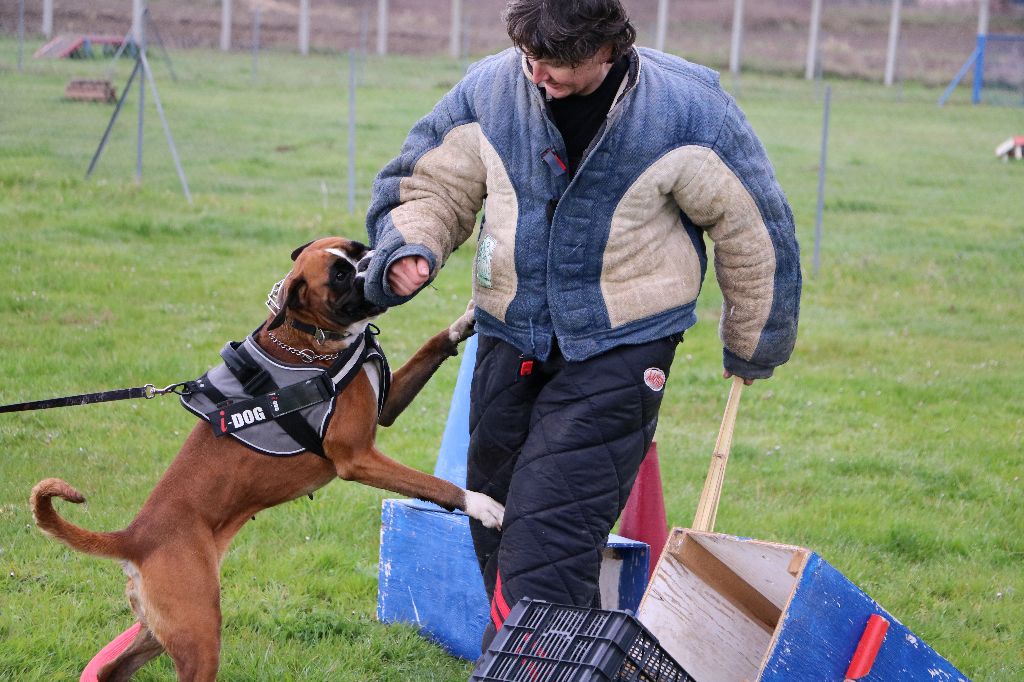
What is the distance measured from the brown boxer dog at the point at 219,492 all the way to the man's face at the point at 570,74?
0.95 m

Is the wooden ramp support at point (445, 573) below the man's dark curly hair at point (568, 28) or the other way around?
below

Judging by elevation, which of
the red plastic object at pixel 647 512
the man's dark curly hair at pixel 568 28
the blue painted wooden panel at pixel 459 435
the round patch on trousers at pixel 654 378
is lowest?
the red plastic object at pixel 647 512

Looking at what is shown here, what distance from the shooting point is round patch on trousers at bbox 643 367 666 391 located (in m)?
3.16

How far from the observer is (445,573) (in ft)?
13.7

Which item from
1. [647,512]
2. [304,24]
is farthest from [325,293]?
[304,24]

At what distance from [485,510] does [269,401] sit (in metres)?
0.78

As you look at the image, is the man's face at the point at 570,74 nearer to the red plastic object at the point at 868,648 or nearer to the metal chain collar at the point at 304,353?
the metal chain collar at the point at 304,353

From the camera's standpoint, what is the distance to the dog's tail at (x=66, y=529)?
3.31 meters

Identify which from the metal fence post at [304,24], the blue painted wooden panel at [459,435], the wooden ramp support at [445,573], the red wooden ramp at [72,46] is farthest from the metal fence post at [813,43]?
the wooden ramp support at [445,573]

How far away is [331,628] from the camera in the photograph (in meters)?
4.21

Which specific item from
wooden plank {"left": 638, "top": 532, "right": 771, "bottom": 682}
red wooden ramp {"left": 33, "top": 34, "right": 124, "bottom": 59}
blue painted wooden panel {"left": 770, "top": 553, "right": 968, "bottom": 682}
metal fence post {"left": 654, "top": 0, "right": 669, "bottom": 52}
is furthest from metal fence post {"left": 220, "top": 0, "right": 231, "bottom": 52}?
blue painted wooden panel {"left": 770, "top": 553, "right": 968, "bottom": 682}

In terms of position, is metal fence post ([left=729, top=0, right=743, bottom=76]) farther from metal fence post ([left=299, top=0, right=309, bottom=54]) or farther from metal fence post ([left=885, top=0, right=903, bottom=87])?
metal fence post ([left=299, top=0, right=309, bottom=54])

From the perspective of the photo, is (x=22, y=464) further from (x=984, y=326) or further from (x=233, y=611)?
(x=984, y=326)

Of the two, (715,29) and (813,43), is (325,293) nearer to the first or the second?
(813,43)
